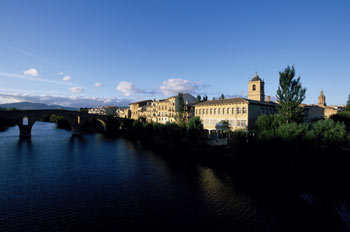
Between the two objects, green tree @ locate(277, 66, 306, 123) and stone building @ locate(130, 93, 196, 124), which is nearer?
green tree @ locate(277, 66, 306, 123)

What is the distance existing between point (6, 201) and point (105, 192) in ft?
31.2

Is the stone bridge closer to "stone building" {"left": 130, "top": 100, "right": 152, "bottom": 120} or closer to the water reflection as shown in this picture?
"stone building" {"left": 130, "top": 100, "right": 152, "bottom": 120}

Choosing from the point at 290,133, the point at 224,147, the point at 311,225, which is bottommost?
the point at 311,225

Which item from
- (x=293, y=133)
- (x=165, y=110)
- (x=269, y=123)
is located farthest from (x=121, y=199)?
(x=165, y=110)

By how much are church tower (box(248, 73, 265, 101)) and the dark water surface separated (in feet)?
93.6

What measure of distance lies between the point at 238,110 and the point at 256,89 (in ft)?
42.7

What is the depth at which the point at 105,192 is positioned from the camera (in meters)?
23.9

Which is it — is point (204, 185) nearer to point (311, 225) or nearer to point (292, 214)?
point (292, 214)

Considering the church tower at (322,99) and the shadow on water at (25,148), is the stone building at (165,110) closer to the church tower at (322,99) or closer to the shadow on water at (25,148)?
the shadow on water at (25,148)

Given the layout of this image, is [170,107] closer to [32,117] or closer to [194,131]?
[194,131]

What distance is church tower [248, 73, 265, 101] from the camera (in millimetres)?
53812

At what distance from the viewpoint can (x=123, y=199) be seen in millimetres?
22016

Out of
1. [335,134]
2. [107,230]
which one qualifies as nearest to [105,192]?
[107,230]

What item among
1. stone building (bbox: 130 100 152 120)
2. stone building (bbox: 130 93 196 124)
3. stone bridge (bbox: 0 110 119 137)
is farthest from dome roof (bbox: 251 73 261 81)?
stone bridge (bbox: 0 110 119 137)
